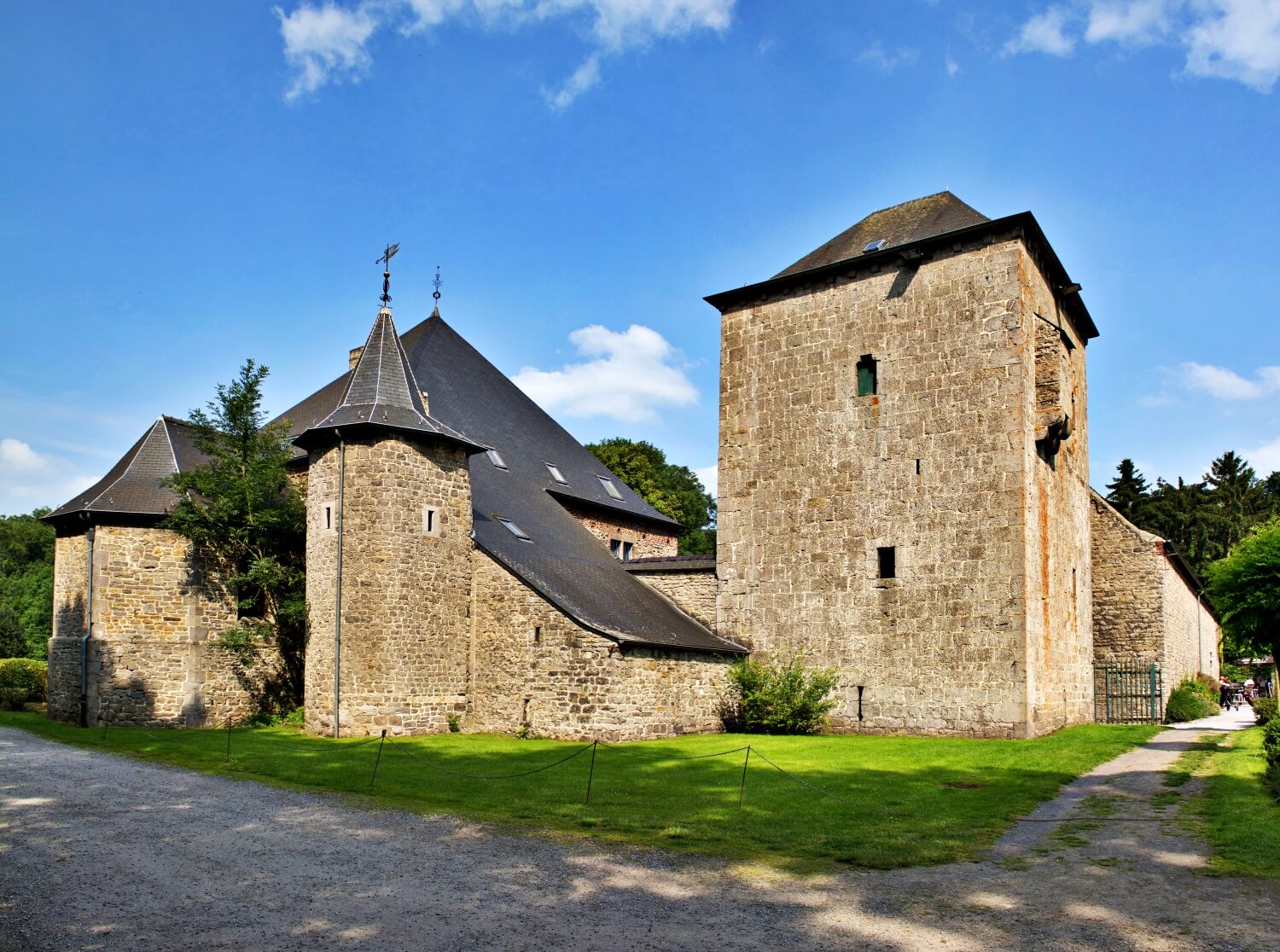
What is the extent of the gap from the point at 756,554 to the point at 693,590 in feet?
6.48

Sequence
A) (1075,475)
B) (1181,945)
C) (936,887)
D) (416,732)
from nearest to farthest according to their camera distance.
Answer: (1181,945)
(936,887)
(416,732)
(1075,475)

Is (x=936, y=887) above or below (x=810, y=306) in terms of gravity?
below

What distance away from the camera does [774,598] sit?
2292cm

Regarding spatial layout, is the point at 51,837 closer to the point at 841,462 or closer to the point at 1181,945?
the point at 1181,945

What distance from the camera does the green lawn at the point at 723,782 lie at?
1034 centimetres

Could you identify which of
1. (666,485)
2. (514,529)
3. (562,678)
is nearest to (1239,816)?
(562,678)

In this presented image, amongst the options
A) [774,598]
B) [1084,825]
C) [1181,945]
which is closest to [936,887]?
[1181,945]

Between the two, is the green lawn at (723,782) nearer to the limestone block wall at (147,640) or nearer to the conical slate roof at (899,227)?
the limestone block wall at (147,640)

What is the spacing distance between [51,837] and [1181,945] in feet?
32.4

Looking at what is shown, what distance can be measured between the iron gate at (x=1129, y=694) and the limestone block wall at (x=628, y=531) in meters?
12.8

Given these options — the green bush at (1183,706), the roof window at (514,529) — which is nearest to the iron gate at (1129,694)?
the green bush at (1183,706)

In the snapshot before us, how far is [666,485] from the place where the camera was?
2117 inches

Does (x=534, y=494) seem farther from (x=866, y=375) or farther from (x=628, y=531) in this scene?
(x=866, y=375)

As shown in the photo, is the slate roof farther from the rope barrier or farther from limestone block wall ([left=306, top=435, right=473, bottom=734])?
the rope barrier
